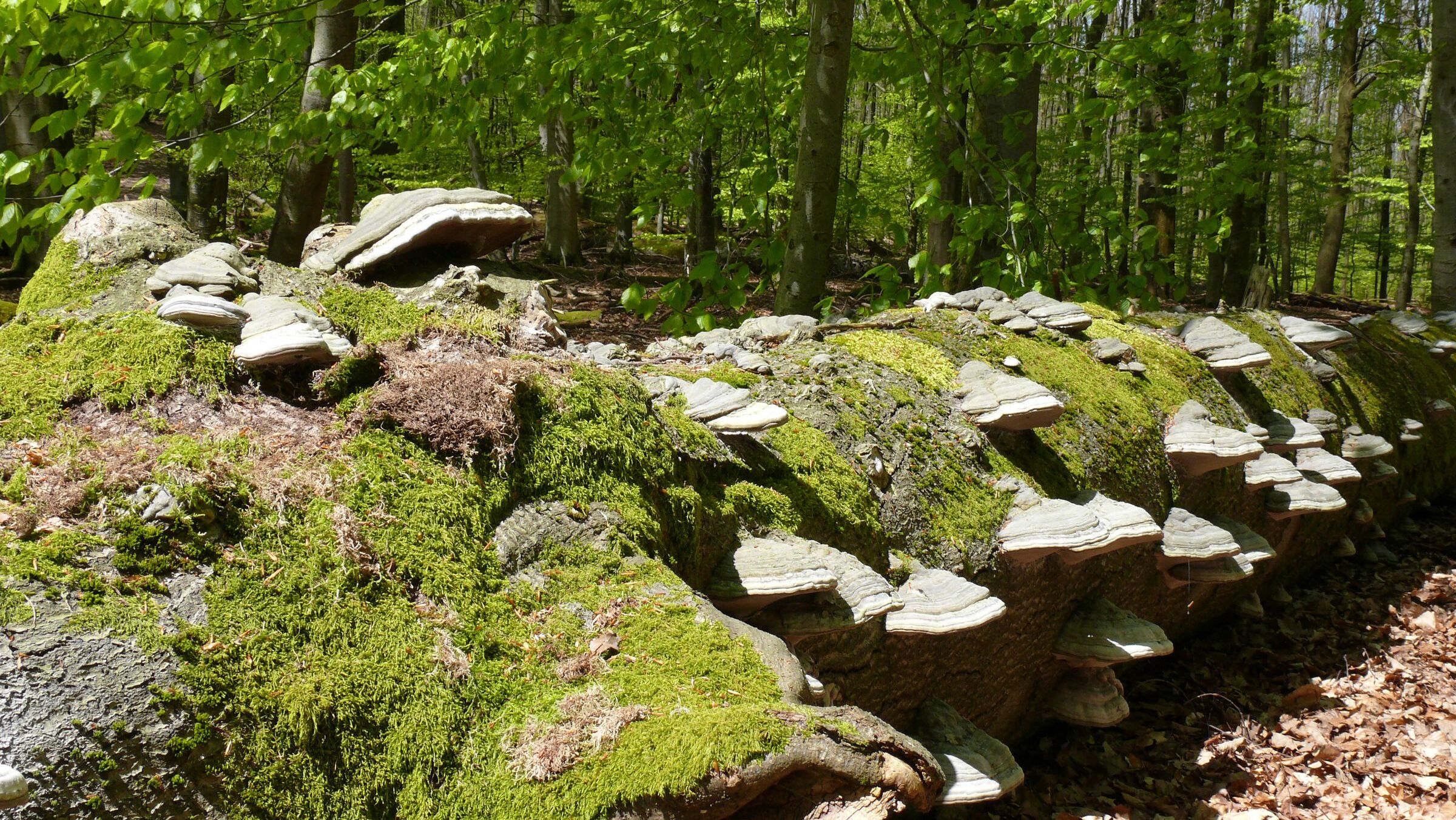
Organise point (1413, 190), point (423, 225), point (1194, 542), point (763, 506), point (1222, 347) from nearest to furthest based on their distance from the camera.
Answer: point (763, 506), point (423, 225), point (1194, 542), point (1222, 347), point (1413, 190)

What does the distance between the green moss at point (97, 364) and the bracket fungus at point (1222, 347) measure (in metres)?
5.42

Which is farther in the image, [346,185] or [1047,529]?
[346,185]

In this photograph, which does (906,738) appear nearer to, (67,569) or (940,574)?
(940,574)

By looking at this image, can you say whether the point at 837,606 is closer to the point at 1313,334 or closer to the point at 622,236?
the point at 1313,334

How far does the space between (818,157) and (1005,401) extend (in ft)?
11.6

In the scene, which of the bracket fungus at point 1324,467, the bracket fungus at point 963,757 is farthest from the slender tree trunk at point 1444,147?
the bracket fungus at point 963,757

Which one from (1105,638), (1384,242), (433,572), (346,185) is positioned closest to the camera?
(433,572)

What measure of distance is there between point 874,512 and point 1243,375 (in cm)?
393

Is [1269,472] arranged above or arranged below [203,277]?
below

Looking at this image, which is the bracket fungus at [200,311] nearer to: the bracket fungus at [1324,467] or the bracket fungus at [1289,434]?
the bracket fungus at [1289,434]

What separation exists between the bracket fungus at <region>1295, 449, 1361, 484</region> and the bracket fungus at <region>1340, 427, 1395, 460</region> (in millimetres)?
760

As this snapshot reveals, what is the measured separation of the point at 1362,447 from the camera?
6.38 metres

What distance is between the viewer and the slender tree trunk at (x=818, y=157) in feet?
21.0

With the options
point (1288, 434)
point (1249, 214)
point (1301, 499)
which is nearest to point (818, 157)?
point (1288, 434)
